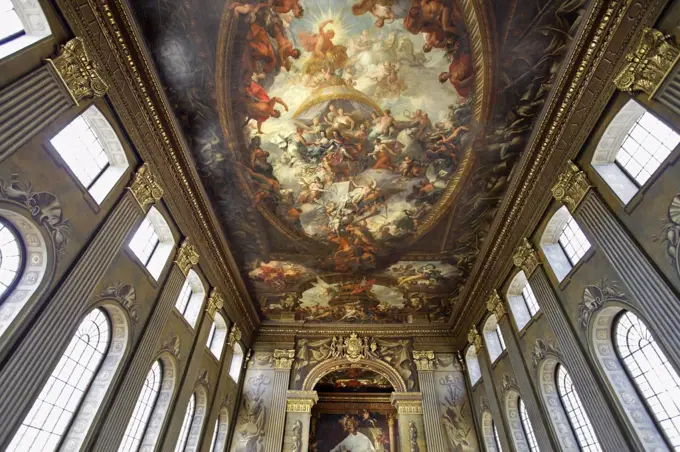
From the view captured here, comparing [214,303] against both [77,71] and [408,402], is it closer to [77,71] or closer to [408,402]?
[77,71]

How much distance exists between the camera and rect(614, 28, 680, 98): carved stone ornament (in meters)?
6.90

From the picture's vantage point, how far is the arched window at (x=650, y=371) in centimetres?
749

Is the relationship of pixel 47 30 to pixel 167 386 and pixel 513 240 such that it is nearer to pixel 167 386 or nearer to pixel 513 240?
pixel 167 386

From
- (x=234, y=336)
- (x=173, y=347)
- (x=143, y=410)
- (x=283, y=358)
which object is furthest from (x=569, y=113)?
(x=283, y=358)

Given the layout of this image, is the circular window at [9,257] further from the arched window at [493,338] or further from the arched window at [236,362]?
the arched window at [493,338]

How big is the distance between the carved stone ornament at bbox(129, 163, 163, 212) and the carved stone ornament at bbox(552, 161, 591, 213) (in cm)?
1115

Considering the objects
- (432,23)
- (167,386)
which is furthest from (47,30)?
(167,386)

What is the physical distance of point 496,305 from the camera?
1433cm

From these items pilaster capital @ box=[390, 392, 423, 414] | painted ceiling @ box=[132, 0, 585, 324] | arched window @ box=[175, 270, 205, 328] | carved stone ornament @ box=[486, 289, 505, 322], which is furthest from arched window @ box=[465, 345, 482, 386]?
arched window @ box=[175, 270, 205, 328]

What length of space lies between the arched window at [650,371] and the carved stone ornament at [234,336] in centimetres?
1379

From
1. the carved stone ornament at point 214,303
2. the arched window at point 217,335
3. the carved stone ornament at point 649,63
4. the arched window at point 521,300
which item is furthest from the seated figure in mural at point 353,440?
the carved stone ornament at point 649,63

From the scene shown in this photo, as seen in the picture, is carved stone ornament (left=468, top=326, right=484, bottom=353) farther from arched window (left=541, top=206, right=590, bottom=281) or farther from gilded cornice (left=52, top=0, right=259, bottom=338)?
gilded cornice (left=52, top=0, right=259, bottom=338)

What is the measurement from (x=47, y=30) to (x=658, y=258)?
12538 millimetres

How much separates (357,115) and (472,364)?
1331cm
